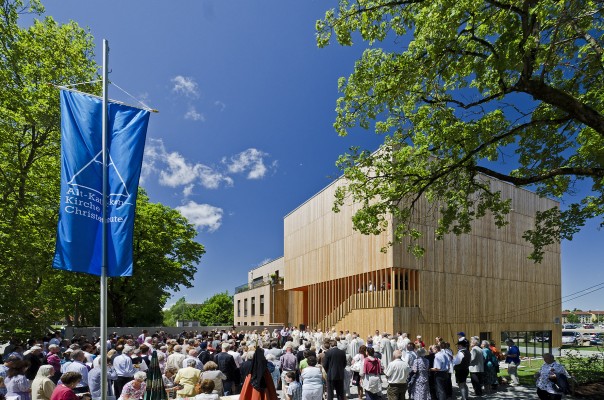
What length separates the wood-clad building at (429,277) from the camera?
2375 cm

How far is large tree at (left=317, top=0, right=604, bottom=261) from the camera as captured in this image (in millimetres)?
9289

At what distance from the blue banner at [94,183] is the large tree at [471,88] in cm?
641

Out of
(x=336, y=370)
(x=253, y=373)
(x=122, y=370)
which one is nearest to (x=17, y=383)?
(x=122, y=370)

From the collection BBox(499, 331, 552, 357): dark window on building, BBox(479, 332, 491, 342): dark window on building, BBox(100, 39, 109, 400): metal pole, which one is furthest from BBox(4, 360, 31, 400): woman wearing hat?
BBox(499, 331, 552, 357): dark window on building

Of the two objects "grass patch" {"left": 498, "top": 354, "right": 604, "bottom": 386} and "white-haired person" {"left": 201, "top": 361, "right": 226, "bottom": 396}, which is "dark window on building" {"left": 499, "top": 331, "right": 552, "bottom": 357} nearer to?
"grass patch" {"left": 498, "top": 354, "right": 604, "bottom": 386}

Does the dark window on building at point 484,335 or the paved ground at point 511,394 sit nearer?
the paved ground at point 511,394

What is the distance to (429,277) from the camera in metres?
24.5

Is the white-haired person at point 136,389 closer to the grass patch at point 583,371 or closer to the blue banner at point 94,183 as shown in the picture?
the blue banner at point 94,183

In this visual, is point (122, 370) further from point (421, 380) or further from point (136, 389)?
point (421, 380)

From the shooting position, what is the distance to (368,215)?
1402 cm

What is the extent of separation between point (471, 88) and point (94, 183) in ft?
41.4

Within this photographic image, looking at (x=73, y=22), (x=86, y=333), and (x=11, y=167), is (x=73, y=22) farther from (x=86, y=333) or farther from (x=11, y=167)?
(x=86, y=333)

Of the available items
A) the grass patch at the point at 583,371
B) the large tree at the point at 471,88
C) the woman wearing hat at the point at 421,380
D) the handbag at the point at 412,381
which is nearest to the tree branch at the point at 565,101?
the large tree at the point at 471,88

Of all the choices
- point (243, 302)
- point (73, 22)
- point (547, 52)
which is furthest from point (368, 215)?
point (243, 302)
